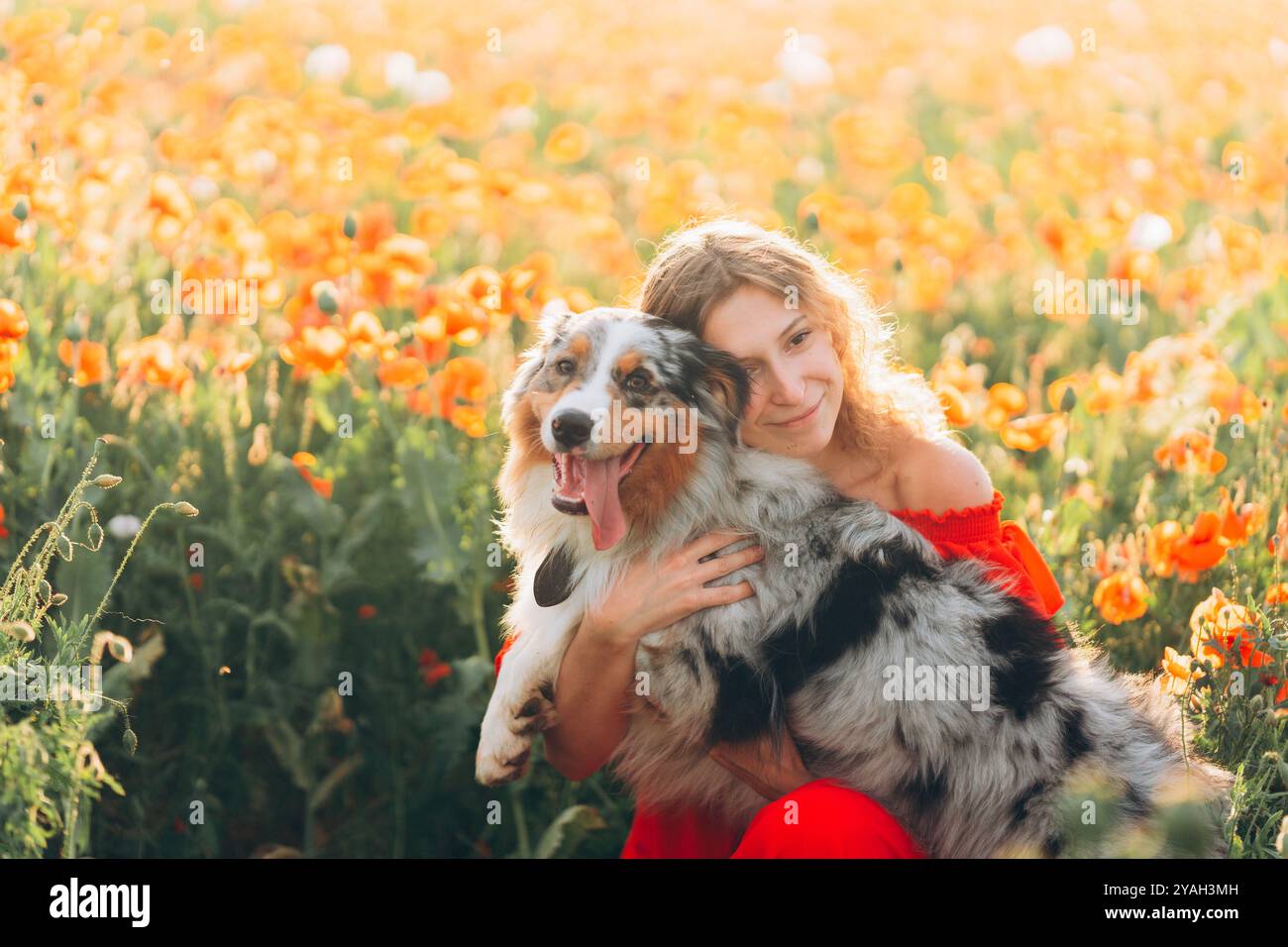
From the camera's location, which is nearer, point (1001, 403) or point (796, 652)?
point (796, 652)

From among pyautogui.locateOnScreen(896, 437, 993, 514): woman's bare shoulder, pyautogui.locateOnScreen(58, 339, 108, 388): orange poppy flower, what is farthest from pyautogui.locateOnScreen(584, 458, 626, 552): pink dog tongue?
pyautogui.locateOnScreen(58, 339, 108, 388): orange poppy flower

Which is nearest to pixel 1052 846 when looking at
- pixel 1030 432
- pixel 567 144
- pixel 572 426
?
pixel 572 426

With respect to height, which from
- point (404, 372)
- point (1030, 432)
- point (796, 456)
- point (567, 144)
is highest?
point (567, 144)

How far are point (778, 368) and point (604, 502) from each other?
56cm

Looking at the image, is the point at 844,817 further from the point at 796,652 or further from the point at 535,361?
the point at 535,361

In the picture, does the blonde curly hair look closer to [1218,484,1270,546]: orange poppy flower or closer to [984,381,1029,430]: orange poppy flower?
[984,381,1029,430]: orange poppy flower

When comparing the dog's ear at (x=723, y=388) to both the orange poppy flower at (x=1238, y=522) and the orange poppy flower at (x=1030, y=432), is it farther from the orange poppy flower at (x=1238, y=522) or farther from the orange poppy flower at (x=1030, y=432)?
the orange poppy flower at (x=1238, y=522)

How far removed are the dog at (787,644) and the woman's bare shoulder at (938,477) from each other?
0.35 metres

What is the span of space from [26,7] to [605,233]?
4.80 m

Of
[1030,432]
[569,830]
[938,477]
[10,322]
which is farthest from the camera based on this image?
[1030,432]

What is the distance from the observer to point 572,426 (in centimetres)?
272

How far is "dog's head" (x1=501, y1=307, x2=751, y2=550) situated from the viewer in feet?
9.20

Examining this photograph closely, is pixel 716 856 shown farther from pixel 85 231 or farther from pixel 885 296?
pixel 885 296

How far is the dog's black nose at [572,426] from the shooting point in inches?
107
